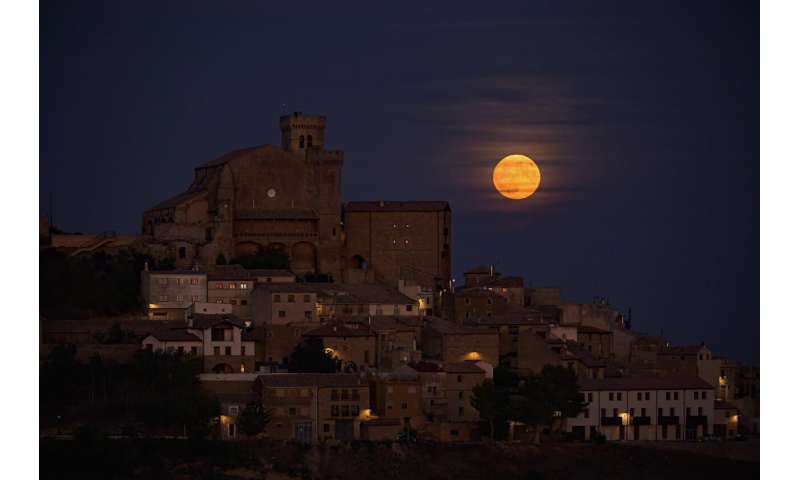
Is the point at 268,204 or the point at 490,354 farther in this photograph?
the point at 268,204

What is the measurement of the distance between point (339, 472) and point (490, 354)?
5.39 metres

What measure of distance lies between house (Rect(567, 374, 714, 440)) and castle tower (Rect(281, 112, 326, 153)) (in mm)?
12595

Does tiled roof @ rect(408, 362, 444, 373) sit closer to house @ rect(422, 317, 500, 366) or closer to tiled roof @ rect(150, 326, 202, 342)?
house @ rect(422, 317, 500, 366)

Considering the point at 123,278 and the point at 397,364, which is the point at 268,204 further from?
the point at 397,364

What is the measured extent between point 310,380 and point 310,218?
10.5 m

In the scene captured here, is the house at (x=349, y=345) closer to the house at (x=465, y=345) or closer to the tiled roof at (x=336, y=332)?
the tiled roof at (x=336, y=332)

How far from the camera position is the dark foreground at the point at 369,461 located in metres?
34.2

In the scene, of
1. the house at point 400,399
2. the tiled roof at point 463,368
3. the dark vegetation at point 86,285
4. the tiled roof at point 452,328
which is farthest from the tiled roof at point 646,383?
the dark vegetation at point 86,285

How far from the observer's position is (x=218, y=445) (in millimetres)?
35031

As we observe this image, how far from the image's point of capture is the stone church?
1784 inches

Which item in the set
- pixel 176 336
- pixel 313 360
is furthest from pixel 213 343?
pixel 313 360
